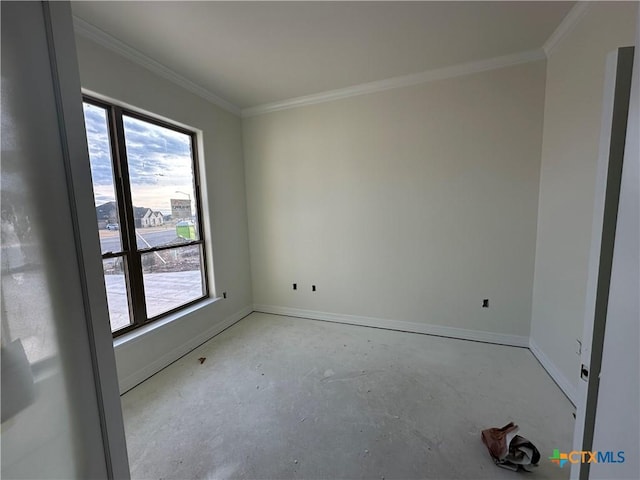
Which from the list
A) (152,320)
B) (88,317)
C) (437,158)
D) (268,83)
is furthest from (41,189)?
(437,158)

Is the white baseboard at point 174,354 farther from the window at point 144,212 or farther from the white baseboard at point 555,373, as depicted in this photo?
the white baseboard at point 555,373

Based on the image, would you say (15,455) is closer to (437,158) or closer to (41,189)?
(41,189)

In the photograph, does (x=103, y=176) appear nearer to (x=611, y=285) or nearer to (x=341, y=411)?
(x=341, y=411)

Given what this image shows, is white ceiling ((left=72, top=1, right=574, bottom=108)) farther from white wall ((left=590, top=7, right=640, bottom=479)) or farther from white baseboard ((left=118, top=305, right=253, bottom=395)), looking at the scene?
white baseboard ((left=118, top=305, right=253, bottom=395))

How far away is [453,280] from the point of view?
2951mm

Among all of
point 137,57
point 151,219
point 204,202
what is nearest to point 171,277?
point 151,219

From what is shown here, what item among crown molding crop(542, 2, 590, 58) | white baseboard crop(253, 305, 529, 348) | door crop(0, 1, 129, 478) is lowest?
white baseboard crop(253, 305, 529, 348)

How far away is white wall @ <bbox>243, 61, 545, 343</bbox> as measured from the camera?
264 cm

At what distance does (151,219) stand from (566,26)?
380cm

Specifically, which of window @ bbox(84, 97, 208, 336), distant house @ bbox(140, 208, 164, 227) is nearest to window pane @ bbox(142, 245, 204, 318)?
window @ bbox(84, 97, 208, 336)

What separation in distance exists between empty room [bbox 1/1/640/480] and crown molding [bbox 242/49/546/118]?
0.02 metres

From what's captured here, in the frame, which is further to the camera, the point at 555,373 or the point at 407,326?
the point at 407,326

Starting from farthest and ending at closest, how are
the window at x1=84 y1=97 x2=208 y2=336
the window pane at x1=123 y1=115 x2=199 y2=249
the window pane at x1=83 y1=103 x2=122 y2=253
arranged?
the window pane at x1=123 y1=115 x2=199 y2=249 < the window at x1=84 y1=97 x2=208 y2=336 < the window pane at x1=83 y1=103 x2=122 y2=253

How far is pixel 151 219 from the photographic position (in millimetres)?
2592
